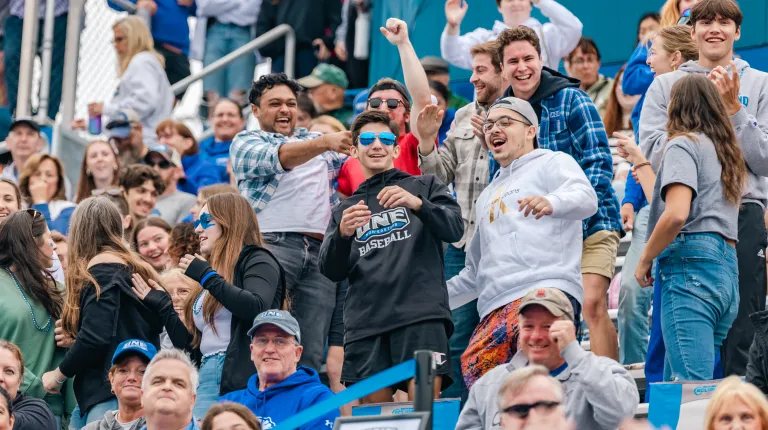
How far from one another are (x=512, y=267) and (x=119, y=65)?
7382mm

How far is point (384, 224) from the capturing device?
7.57m

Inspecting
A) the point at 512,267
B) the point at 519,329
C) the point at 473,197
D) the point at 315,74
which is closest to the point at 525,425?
the point at 519,329

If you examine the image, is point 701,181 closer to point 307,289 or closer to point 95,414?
point 307,289

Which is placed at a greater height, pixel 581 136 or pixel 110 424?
pixel 581 136

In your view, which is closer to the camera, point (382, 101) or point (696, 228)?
point (696, 228)

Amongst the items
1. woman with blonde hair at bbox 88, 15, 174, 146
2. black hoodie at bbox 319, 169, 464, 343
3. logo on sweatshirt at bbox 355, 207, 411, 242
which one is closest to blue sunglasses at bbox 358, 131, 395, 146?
black hoodie at bbox 319, 169, 464, 343

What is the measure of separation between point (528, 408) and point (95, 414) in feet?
10.3

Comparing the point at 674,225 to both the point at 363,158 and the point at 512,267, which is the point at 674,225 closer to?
the point at 512,267

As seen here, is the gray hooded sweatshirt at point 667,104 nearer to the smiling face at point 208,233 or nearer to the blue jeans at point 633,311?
the blue jeans at point 633,311

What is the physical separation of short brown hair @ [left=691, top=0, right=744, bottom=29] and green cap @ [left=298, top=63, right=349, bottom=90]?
18.0 ft

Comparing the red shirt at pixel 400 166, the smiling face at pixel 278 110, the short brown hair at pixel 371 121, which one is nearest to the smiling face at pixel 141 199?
the smiling face at pixel 278 110

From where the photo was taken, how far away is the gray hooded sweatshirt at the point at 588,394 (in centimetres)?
617

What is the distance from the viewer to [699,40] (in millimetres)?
8164

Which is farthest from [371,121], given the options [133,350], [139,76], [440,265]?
[139,76]
